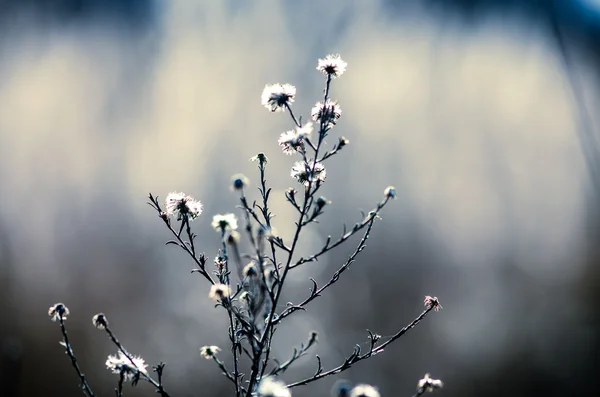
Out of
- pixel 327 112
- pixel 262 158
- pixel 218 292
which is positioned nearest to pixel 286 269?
pixel 218 292

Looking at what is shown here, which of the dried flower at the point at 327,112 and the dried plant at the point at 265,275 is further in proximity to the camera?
the dried flower at the point at 327,112

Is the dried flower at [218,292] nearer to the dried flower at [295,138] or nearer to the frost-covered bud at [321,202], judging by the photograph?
the frost-covered bud at [321,202]

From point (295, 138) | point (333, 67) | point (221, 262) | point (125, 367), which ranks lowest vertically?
point (125, 367)

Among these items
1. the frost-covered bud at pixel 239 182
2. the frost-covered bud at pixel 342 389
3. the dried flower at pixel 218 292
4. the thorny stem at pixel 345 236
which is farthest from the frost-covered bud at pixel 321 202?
the frost-covered bud at pixel 342 389

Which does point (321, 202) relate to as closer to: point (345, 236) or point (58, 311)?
point (345, 236)

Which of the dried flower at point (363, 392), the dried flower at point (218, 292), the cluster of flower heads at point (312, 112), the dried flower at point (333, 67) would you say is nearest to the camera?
the dried flower at point (363, 392)
